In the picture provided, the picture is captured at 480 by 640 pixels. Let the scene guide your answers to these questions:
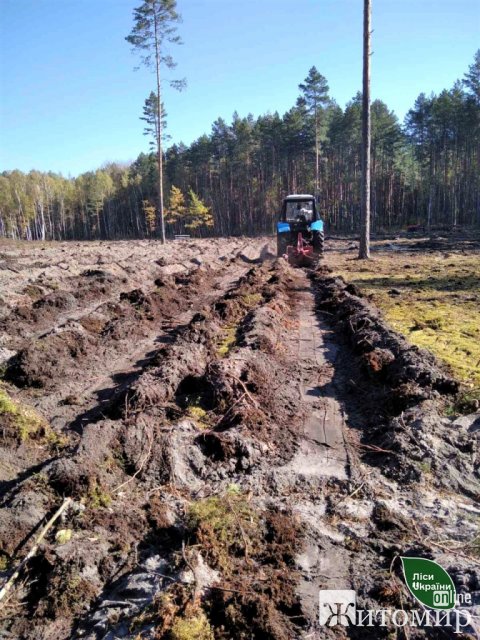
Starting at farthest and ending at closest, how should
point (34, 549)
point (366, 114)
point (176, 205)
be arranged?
point (176, 205) → point (366, 114) → point (34, 549)

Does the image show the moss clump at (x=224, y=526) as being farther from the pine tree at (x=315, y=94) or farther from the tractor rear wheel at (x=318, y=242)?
the pine tree at (x=315, y=94)

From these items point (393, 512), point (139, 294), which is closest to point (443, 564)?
point (393, 512)

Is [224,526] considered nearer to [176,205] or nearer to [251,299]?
[251,299]

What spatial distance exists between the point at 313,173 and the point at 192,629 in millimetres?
56260

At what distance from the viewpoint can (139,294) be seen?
11.1 m

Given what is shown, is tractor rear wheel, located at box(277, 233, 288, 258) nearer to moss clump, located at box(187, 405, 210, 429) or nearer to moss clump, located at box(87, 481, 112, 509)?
moss clump, located at box(187, 405, 210, 429)

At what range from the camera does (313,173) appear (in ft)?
178

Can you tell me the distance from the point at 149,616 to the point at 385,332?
594 cm

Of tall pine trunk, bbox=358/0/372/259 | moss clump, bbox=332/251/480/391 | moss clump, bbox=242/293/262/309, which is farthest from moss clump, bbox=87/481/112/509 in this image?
tall pine trunk, bbox=358/0/372/259

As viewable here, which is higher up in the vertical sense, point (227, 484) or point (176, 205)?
point (176, 205)

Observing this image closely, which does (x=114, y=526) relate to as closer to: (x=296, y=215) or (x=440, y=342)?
(x=440, y=342)

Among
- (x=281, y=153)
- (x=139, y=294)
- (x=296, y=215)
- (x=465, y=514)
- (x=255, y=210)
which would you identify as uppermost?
(x=281, y=153)

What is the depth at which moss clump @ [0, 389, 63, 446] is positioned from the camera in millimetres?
4630

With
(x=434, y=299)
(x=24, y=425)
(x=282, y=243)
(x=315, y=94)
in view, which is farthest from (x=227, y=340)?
(x=315, y=94)
